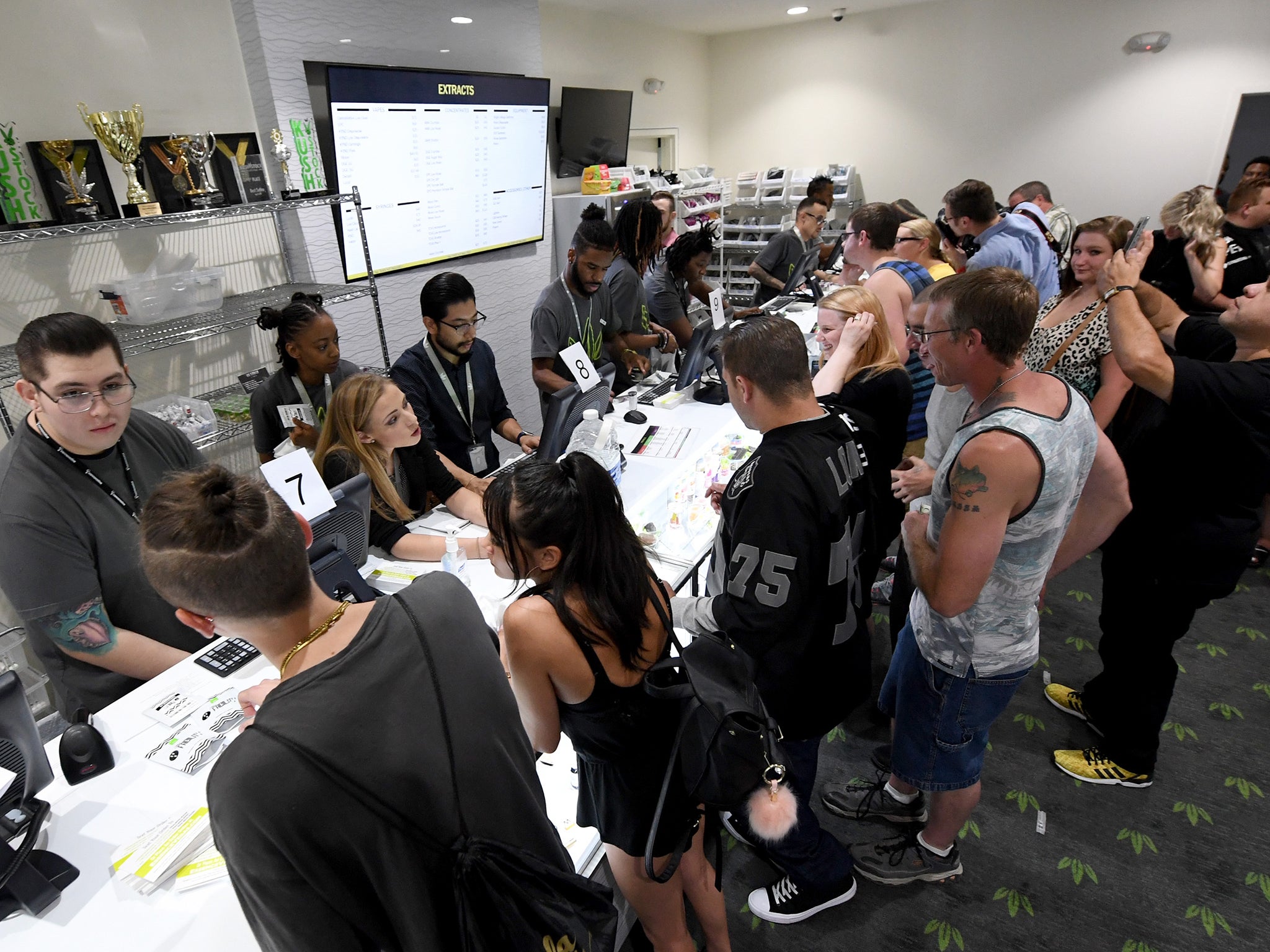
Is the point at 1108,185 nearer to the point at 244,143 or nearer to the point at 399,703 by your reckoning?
the point at 244,143

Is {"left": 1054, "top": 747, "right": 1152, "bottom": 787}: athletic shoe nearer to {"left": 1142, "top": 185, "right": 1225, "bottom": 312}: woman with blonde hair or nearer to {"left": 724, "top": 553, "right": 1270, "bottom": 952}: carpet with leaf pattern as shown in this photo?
{"left": 724, "top": 553, "right": 1270, "bottom": 952}: carpet with leaf pattern

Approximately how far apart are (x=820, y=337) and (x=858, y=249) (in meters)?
1.18

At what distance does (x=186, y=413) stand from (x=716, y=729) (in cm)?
278

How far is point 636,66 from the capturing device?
6.47 metres

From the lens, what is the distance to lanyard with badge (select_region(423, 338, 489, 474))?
8.80 ft

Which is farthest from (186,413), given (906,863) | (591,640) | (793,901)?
(906,863)

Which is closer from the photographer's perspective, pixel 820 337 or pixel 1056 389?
pixel 1056 389

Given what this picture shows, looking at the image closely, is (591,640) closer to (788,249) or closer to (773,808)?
(773,808)

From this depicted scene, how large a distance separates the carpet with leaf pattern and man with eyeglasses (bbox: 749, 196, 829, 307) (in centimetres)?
381

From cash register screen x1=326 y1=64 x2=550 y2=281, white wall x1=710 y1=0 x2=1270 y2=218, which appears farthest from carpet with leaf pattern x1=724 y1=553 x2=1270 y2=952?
white wall x1=710 y1=0 x2=1270 y2=218

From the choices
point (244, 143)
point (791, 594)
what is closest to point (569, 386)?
point (791, 594)

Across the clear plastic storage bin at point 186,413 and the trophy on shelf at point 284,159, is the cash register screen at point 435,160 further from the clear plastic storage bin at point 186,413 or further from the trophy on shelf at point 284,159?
the clear plastic storage bin at point 186,413

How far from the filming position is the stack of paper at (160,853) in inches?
47.6

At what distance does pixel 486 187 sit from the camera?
4668 mm
